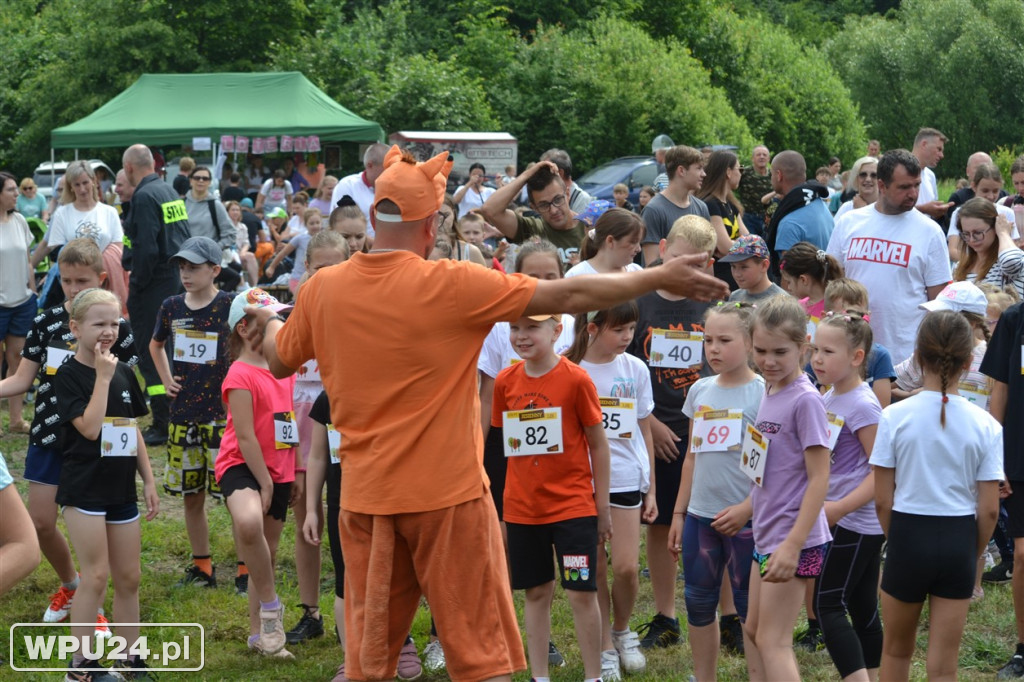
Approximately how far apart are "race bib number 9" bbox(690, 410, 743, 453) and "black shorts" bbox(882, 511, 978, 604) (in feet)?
2.25

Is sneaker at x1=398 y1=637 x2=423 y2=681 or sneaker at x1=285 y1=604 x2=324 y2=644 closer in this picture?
sneaker at x1=398 y1=637 x2=423 y2=681

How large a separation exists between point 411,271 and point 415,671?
244cm

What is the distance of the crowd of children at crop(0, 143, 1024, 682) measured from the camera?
4.04m

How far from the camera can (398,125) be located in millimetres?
27625

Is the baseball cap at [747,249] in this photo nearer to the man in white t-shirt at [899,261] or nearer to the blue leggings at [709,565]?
the man in white t-shirt at [899,261]

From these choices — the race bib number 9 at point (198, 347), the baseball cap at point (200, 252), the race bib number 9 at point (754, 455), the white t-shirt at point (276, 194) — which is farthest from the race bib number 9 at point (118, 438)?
the white t-shirt at point (276, 194)

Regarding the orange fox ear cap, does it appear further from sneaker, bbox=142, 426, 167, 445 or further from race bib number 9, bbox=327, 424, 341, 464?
sneaker, bbox=142, 426, 167, 445

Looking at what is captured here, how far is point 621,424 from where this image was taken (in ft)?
16.5

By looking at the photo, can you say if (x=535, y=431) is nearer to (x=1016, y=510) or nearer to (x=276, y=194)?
(x=1016, y=510)

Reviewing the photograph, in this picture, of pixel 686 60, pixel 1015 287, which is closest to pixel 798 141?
pixel 686 60

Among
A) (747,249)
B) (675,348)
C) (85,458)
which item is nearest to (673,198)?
(747,249)

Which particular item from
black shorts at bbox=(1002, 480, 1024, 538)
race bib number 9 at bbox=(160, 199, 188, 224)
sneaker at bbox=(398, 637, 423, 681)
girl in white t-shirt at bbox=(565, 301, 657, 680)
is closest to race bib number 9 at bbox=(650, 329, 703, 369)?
girl in white t-shirt at bbox=(565, 301, 657, 680)

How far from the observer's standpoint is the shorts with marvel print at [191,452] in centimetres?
618

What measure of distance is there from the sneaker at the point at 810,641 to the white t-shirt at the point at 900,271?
175 centimetres
